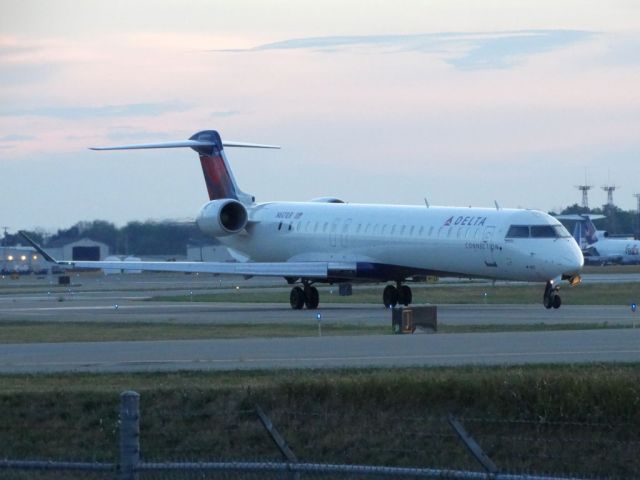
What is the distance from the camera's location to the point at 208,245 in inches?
4368

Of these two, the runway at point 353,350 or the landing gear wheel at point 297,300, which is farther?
the landing gear wheel at point 297,300

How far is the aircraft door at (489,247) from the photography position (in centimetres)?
3947

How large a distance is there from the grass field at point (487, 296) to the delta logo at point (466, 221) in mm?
4631

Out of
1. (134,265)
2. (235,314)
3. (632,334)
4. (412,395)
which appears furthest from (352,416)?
(134,265)

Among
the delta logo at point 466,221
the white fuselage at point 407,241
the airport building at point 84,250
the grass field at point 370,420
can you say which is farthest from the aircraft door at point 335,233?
the airport building at point 84,250

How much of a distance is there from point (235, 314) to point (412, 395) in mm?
22786

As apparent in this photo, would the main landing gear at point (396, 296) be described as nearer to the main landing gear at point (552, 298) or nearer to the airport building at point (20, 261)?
the main landing gear at point (552, 298)

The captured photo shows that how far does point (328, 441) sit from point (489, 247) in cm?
2550

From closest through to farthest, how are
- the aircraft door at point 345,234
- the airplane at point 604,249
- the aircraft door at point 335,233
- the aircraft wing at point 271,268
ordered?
the aircraft wing at point 271,268 < the aircraft door at point 345,234 < the aircraft door at point 335,233 < the airplane at point 604,249

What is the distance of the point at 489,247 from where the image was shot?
3950 centimetres

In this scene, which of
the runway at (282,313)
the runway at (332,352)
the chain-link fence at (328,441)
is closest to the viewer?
the chain-link fence at (328,441)

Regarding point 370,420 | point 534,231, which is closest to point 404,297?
point 534,231

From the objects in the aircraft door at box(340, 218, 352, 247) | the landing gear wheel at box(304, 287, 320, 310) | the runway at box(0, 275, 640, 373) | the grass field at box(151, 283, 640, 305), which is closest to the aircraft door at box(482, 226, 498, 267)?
the grass field at box(151, 283, 640, 305)

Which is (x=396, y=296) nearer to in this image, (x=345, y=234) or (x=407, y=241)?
(x=407, y=241)
